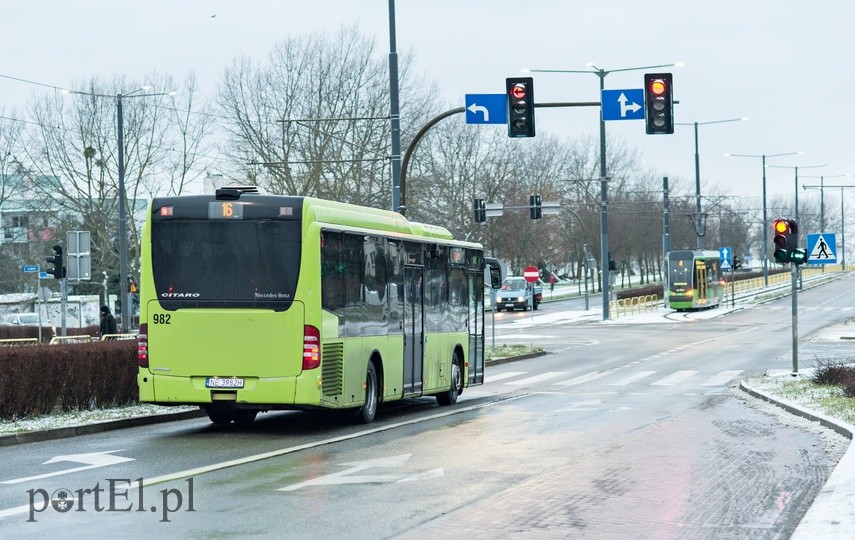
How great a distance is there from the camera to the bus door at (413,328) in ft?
67.6

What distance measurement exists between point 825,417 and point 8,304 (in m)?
57.5

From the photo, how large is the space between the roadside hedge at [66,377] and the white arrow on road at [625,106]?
12835 mm

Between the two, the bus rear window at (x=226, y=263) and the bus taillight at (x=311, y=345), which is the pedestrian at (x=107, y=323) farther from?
the bus taillight at (x=311, y=345)

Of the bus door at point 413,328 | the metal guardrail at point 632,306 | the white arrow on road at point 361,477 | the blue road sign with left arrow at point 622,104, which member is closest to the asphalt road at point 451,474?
the white arrow on road at point 361,477

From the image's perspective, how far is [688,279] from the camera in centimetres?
7206

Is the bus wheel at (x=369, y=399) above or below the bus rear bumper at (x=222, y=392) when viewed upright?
below

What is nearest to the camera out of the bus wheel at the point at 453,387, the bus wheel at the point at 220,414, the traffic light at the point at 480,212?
the bus wheel at the point at 220,414

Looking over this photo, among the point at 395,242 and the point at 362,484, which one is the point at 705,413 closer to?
the point at 395,242

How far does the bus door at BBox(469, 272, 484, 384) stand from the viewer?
2461 cm

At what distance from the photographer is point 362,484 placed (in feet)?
39.4

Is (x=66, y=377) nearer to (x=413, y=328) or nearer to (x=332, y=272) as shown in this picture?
(x=332, y=272)

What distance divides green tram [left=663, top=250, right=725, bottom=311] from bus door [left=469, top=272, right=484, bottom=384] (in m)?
47.9

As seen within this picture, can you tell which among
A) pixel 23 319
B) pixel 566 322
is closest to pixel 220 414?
pixel 23 319

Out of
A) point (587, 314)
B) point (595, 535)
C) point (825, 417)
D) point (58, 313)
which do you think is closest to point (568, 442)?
point (825, 417)
